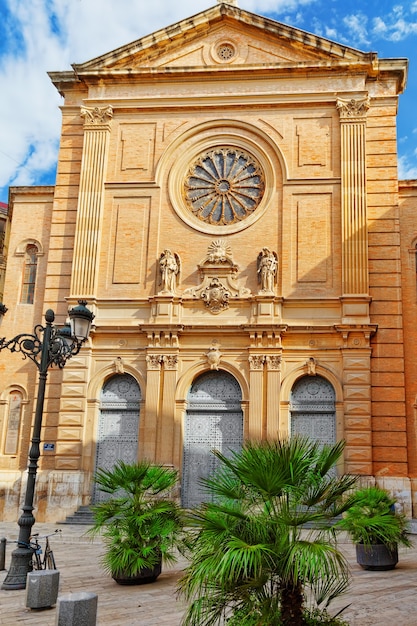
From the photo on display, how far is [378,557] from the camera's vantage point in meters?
12.9

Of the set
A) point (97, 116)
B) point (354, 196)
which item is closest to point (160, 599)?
point (354, 196)

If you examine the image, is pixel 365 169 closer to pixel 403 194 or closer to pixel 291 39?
pixel 403 194

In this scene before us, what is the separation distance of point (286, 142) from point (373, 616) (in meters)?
17.7

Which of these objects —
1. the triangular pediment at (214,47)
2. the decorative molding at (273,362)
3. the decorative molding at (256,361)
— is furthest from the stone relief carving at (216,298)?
the triangular pediment at (214,47)

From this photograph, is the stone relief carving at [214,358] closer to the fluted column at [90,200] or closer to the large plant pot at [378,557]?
the fluted column at [90,200]

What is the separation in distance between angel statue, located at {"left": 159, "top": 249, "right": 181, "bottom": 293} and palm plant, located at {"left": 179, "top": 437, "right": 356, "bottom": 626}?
15.5 meters

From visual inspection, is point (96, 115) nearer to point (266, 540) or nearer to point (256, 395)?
point (256, 395)

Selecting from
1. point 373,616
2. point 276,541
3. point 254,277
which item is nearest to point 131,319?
point 254,277

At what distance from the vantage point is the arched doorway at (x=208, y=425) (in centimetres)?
2169

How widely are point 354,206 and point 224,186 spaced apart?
4.71m

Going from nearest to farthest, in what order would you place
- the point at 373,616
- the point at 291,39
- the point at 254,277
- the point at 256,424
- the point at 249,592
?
1. the point at 249,592
2. the point at 373,616
3. the point at 256,424
4. the point at 254,277
5. the point at 291,39

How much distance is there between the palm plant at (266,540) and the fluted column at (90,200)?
16.6m

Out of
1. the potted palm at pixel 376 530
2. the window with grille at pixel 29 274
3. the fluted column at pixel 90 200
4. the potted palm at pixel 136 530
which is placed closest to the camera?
the potted palm at pixel 136 530

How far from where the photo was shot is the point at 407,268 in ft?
74.0
